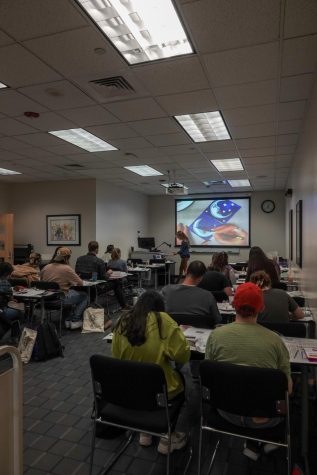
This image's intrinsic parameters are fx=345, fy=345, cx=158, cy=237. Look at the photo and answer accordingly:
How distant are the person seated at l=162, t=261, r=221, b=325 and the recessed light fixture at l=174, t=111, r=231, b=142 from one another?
218 centimetres

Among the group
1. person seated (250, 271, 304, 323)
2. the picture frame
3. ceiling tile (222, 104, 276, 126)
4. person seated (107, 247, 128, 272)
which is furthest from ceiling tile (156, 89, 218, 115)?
the picture frame

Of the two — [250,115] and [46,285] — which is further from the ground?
[250,115]

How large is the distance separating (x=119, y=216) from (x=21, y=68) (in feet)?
Answer: 23.2

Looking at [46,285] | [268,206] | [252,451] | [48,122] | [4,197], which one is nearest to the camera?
[252,451]

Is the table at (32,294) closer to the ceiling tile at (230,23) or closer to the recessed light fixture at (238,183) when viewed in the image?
the ceiling tile at (230,23)

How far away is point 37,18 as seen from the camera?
237 centimetres

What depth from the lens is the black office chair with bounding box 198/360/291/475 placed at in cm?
173

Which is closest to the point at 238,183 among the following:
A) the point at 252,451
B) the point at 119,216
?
the point at 119,216

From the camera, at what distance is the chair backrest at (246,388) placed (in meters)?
1.73

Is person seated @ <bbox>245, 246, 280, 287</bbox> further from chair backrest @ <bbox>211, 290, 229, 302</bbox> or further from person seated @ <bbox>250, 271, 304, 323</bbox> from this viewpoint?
person seated @ <bbox>250, 271, 304, 323</bbox>

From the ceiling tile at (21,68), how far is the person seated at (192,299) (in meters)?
2.21

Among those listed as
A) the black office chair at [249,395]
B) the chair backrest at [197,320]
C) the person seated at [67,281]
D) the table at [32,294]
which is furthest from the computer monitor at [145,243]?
the black office chair at [249,395]

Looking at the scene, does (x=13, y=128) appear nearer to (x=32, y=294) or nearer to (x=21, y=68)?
(x=21, y=68)

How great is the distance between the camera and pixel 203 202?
1141cm
